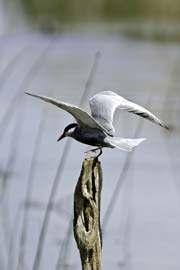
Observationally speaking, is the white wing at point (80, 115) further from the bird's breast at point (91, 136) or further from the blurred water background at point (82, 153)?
the blurred water background at point (82, 153)

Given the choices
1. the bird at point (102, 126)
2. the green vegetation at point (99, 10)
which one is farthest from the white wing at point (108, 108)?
the green vegetation at point (99, 10)

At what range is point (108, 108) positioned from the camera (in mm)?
2553

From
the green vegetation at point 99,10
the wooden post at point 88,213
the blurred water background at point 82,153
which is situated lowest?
the green vegetation at point 99,10

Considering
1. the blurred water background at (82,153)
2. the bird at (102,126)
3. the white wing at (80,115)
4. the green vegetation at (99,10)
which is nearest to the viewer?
the white wing at (80,115)

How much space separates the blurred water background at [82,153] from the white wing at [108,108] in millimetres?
338

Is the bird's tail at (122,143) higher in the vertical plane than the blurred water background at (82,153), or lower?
higher

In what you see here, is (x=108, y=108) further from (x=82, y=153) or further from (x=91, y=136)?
(x=82, y=153)

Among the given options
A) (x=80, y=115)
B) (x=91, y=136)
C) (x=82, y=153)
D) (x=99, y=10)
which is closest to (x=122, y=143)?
(x=91, y=136)

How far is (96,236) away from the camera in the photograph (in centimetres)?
253

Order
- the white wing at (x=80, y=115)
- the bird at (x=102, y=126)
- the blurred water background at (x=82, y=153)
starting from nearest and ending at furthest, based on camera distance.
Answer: the white wing at (x=80, y=115), the bird at (x=102, y=126), the blurred water background at (x=82, y=153)

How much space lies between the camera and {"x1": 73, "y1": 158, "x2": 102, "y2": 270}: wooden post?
2516 millimetres

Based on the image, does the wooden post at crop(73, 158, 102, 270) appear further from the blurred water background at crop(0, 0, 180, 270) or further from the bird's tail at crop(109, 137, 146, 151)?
the blurred water background at crop(0, 0, 180, 270)

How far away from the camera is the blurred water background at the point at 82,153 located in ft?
12.7

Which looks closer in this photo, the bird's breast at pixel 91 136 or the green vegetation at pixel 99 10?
the bird's breast at pixel 91 136
